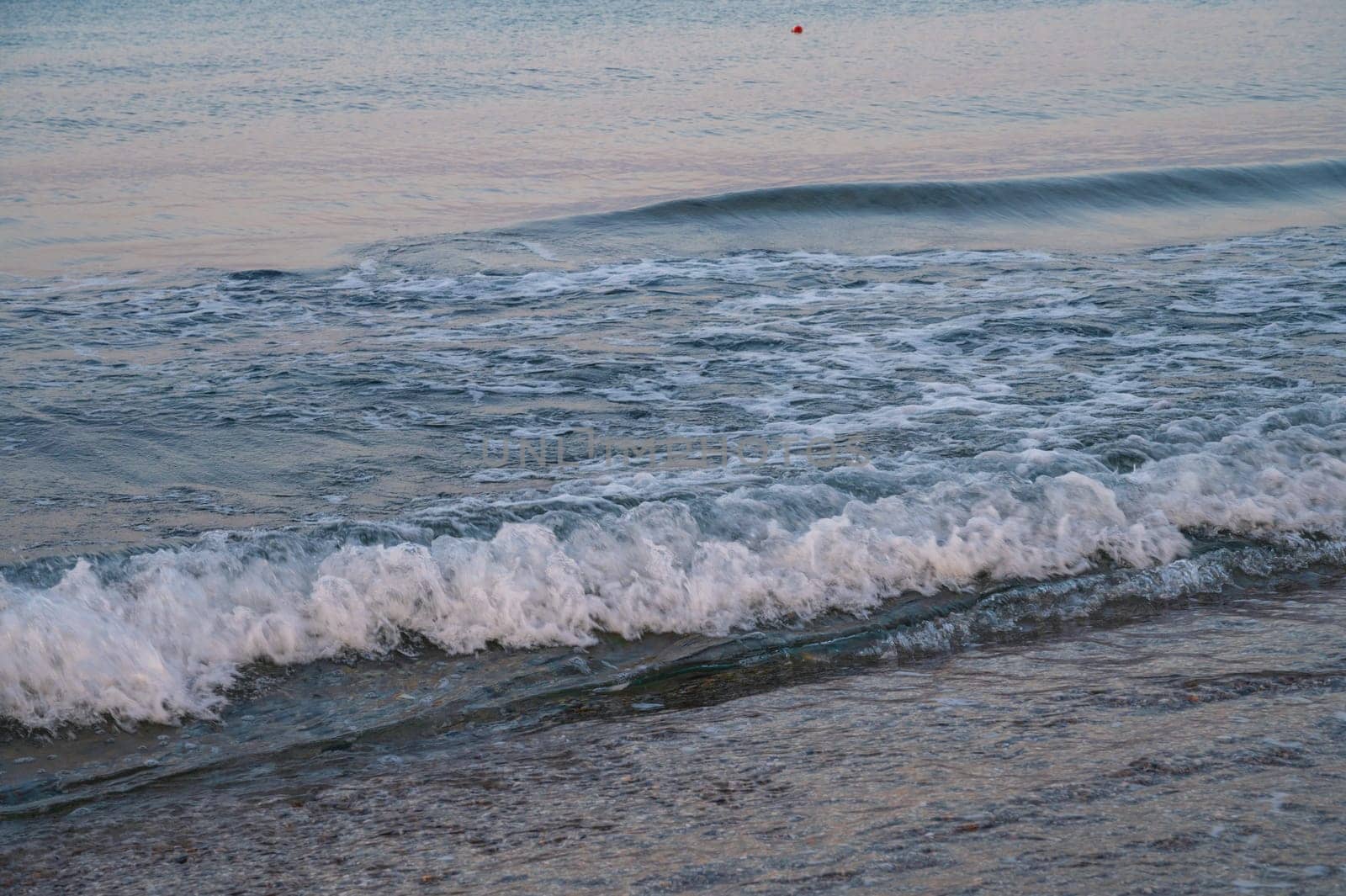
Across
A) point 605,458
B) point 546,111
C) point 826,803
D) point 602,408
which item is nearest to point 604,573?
point 605,458

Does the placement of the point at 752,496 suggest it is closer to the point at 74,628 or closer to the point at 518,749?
the point at 518,749

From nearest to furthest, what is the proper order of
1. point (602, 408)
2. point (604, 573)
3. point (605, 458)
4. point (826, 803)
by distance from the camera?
point (826, 803) < point (604, 573) < point (605, 458) < point (602, 408)

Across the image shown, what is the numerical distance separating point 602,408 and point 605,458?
78cm

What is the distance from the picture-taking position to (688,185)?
12570 millimetres

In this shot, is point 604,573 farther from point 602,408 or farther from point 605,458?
point 602,408

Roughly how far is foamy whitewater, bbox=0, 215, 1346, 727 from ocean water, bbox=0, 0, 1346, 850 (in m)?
0.02

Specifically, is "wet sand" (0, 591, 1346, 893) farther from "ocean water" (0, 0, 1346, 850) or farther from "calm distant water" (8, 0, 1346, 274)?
"calm distant water" (8, 0, 1346, 274)

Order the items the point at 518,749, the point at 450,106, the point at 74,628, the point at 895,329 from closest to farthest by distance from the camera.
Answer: the point at 518,749 < the point at 74,628 < the point at 895,329 < the point at 450,106

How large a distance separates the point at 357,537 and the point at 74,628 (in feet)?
3.67

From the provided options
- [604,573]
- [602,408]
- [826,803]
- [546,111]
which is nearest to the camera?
[826,803]

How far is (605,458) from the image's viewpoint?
227 inches

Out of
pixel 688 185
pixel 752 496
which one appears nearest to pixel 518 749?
pixel 752 496

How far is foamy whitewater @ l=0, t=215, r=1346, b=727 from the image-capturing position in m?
4.24

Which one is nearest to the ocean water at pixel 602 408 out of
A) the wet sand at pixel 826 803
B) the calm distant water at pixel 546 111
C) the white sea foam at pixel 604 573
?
the white sea foam at pixel 604 573
